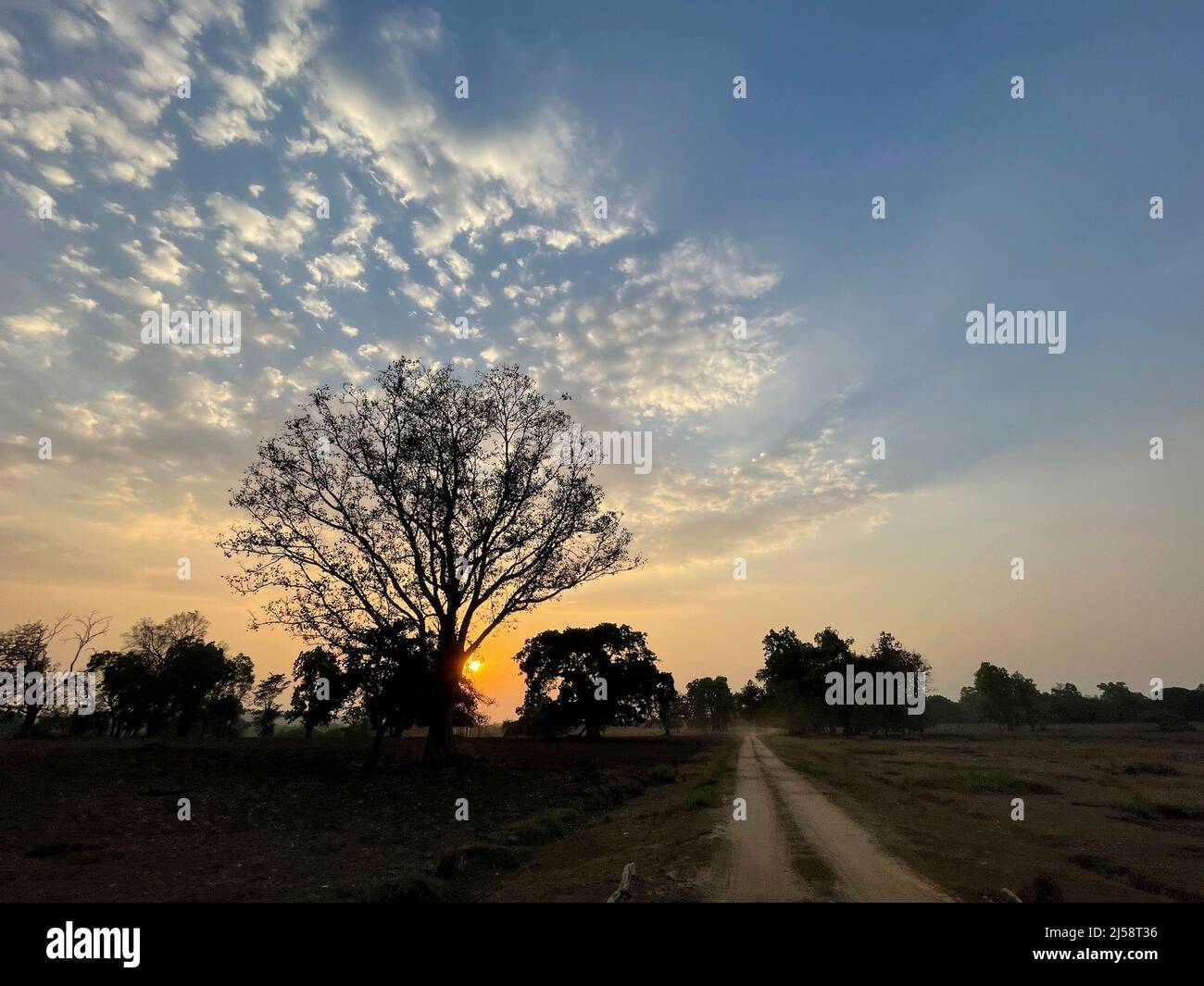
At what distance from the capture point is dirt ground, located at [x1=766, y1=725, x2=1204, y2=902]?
12.2m

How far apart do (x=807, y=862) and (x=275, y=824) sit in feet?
54.0

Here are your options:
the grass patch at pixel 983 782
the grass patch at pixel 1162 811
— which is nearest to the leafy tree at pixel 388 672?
the grass patch at pixel 983 782

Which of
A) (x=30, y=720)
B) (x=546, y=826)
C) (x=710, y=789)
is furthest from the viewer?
(x=30, y=720)

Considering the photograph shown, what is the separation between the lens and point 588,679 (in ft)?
260

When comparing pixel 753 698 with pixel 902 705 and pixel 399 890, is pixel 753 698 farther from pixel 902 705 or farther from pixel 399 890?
pixel 399 890

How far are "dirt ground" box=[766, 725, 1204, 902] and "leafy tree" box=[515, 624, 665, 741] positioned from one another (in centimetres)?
4155

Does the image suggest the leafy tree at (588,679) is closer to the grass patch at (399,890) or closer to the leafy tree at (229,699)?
the leafy tree at (229,699)

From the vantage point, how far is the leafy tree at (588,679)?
258 ft

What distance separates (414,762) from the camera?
36781 mm
